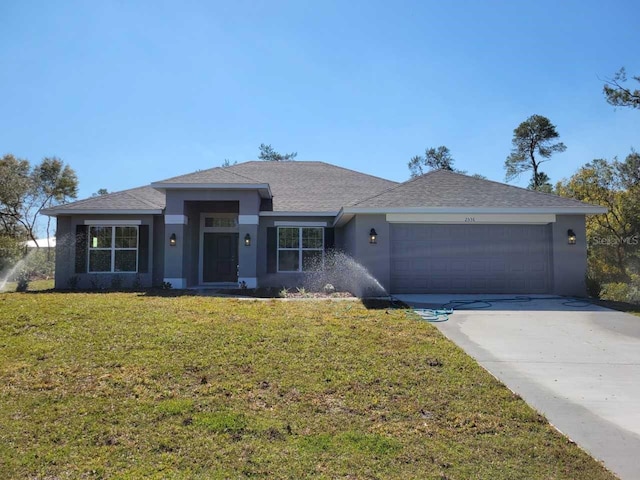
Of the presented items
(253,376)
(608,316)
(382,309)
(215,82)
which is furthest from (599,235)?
(253,376)

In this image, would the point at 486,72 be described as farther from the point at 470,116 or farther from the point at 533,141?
the point at 533,141

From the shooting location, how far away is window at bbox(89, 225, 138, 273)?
50.9ft

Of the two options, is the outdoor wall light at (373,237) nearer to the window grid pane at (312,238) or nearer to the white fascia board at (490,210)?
the white fascia board at (490,210)

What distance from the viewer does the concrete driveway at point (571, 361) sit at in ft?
12.7

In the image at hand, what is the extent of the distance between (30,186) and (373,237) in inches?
1152

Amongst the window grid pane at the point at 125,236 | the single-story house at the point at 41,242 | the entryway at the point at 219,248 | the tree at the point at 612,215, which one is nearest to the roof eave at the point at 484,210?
the entryway at the point at 219,248

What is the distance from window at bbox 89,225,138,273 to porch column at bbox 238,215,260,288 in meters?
4.19

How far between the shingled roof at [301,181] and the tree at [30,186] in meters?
18.5

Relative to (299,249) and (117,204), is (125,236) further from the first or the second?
(299,249)

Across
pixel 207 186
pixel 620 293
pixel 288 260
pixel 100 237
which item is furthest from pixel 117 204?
pixel 620 293

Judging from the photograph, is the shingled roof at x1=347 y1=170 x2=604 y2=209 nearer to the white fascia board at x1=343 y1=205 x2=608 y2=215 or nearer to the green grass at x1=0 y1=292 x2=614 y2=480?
the white fascia board at x1=343 y1=205 x2=608 y2=215

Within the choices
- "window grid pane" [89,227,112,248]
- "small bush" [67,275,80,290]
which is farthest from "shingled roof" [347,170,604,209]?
"small bush" [67,275,80,290]

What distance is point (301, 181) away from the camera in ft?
61.8

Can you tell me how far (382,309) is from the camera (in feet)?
31.7
